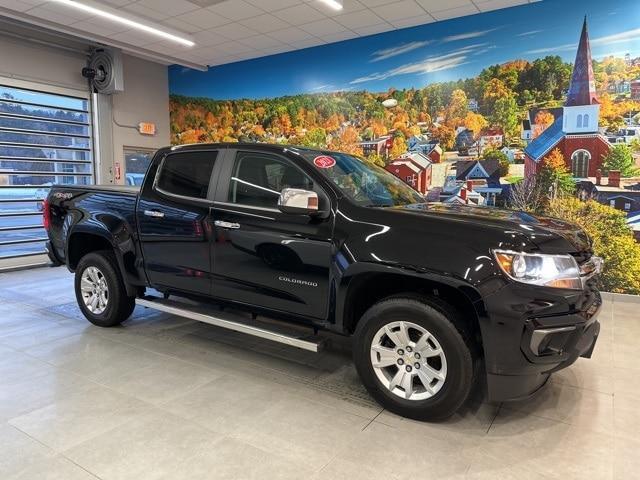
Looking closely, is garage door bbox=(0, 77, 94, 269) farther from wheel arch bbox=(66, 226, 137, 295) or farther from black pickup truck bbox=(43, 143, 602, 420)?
black pickup truck bbox=(43, 143, 602, 420)

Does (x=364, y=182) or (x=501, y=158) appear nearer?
(x=364, y=182)

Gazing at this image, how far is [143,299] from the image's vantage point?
3824mm

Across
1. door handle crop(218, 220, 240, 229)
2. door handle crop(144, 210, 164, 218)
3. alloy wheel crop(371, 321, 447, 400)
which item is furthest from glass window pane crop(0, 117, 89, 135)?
alloy wheel crop(371, 321, 447, 400)

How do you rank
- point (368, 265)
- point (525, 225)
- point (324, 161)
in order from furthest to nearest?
point (324, 161)
point (368, 265)
point (525, 225)

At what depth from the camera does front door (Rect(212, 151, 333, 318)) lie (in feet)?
9.23

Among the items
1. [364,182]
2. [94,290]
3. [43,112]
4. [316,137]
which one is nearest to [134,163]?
[43,112]

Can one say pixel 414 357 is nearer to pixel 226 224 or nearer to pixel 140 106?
pixel 226 224

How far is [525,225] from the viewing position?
8.12 feet

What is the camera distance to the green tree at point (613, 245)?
549cm

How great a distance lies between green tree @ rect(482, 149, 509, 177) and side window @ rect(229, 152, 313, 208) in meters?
4.32

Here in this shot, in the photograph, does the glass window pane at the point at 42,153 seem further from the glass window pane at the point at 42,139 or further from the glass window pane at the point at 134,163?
the glass window pane at the point at 134,163

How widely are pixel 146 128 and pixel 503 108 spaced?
6753 mm

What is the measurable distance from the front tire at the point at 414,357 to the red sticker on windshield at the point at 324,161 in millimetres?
1036

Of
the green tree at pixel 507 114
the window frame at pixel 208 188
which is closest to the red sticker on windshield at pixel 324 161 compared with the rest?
the window frame at pixel 208 188
